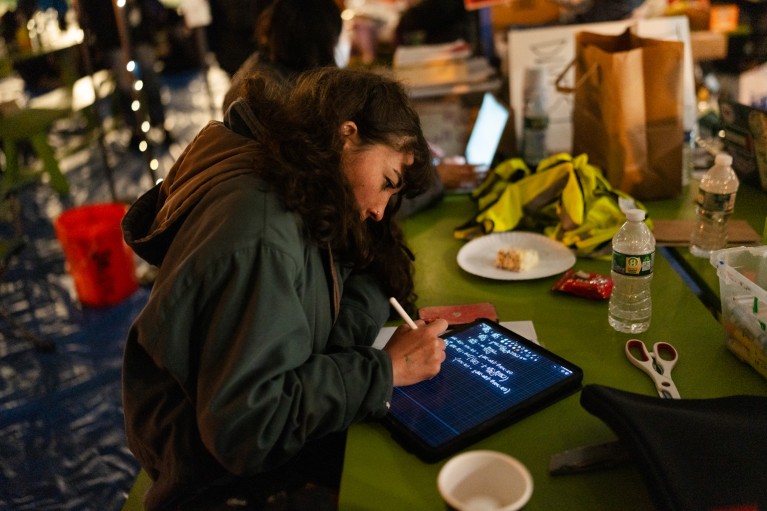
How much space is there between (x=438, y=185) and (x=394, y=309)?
0.65 m

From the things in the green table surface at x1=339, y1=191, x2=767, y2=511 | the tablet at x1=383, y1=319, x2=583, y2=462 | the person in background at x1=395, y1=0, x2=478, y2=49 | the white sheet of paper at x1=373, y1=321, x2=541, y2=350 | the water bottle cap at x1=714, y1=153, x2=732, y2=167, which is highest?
the person in background at x1=395, y1=0, x2=478, y2=49

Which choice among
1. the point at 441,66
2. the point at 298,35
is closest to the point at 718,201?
the point at 298,35

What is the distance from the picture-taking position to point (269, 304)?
3.18 feet

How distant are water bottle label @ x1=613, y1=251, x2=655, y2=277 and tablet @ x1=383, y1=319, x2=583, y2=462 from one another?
0.70 ft

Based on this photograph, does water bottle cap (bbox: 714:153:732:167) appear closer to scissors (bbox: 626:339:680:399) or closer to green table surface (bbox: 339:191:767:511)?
green table surface (bbox: 339:191:767:511)

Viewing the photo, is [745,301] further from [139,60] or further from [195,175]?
[139,60]

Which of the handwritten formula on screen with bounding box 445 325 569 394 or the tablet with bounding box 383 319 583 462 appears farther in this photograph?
the handwritten formula on screen with bounding box 445 325 569 394

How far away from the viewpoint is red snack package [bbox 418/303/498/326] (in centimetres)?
139

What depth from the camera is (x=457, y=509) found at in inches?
28.9

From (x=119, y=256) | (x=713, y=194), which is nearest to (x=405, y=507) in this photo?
(x=713, y=194)

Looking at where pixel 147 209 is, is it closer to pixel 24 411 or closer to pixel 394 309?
pixel 394 309

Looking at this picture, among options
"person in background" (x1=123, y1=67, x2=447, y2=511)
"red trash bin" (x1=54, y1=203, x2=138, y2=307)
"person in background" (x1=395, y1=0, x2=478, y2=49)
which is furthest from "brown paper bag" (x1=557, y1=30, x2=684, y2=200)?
"red trash bin" (x1=54, y1=203, x2=138, y2=307)

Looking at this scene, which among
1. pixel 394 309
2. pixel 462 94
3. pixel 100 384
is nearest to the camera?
pixel 394 309

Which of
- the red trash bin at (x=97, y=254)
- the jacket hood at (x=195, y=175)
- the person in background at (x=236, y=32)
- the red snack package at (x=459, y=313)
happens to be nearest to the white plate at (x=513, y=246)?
the red snack package at (x=459, y=313)
